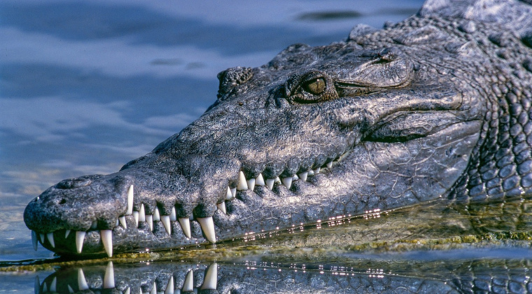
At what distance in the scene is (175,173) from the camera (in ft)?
10.3

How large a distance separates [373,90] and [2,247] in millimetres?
2232

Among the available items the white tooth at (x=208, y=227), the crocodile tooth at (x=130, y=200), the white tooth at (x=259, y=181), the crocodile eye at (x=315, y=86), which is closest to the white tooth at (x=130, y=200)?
the crocodile tooth at (x=130, y=200)

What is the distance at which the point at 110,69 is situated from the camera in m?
8.44

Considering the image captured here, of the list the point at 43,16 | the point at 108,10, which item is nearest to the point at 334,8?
the point at 108,10

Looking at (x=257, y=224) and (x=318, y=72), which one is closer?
(x=257, y=224)

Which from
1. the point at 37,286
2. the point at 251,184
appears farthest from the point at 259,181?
the point at 37,286

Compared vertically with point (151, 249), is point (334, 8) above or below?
above

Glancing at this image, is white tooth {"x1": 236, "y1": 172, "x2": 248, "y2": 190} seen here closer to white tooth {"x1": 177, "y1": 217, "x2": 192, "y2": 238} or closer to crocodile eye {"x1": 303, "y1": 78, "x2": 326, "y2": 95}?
white tooth {"x1": 177, "y1": 217, "x2": 192, "y2": 238}

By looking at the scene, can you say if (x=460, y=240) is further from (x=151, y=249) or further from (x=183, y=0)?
(x=183, y=0)

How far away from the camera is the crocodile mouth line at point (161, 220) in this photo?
111 inches

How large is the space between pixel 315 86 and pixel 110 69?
527 cm

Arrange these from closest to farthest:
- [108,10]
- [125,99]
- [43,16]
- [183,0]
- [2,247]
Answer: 1. [2,247]
2. [125,99]
3. [43,16]
4. [108,10]
5. [183,0]

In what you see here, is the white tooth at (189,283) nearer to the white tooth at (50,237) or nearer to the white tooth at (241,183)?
the white tooth at (50,237)

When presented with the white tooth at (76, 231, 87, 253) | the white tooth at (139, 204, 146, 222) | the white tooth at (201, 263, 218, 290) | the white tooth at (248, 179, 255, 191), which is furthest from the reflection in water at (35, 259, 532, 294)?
the white tooth at (248, 179, 255, 191)
